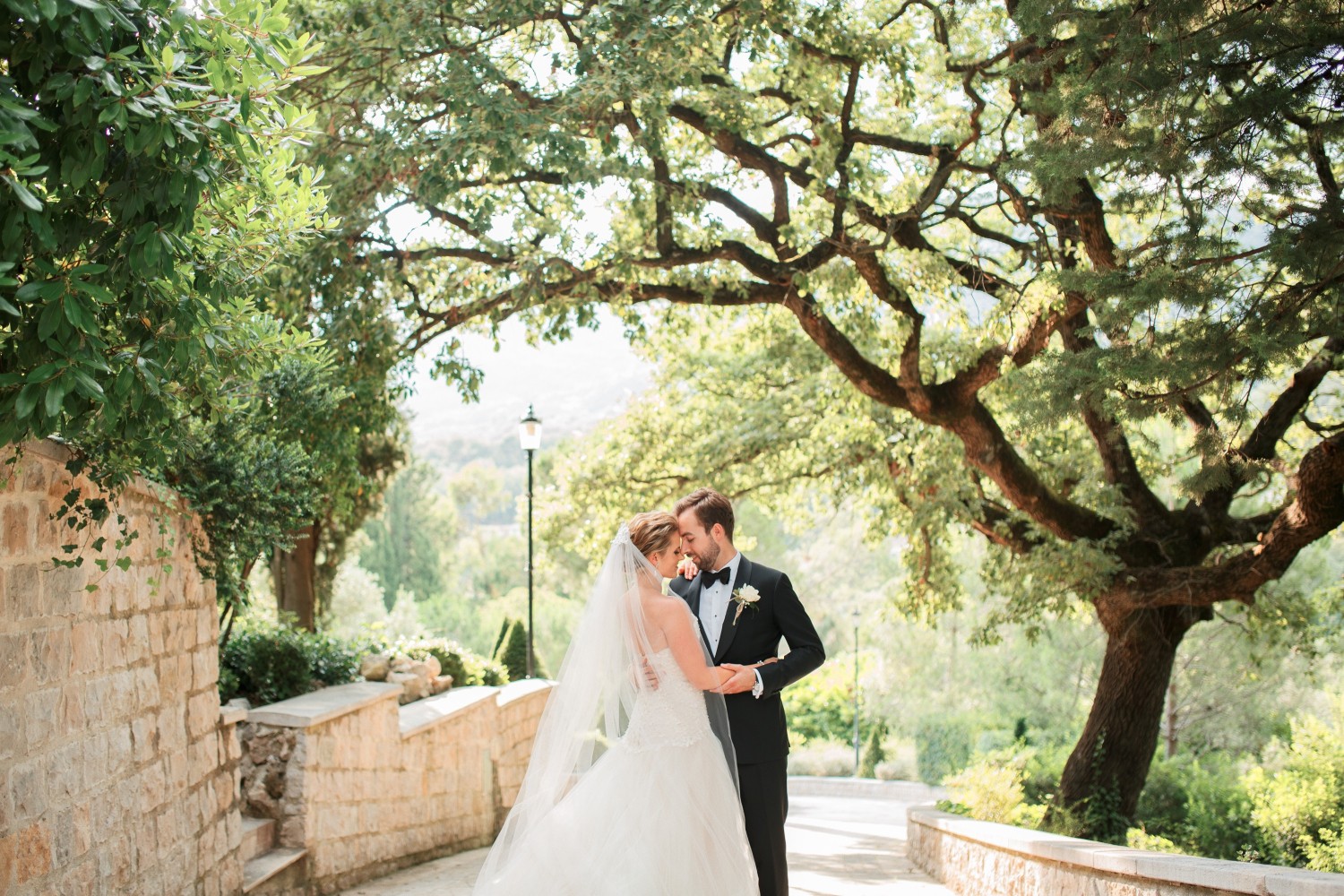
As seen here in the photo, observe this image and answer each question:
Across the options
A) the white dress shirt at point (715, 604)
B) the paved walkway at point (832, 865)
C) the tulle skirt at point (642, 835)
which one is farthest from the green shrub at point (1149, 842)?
the tulle skirt at point (642, 835)

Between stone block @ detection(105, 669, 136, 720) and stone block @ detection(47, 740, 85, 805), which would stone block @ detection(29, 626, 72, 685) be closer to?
stone block @ detection(47, 740, 85, 805)

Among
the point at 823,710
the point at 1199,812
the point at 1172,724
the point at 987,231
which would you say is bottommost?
the point at 823,710

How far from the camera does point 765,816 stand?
4953mm

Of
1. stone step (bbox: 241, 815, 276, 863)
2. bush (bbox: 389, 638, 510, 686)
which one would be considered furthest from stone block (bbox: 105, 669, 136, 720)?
bush (bbox: 389, 638, 510, 686)

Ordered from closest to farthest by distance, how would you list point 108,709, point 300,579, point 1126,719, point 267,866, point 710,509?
point 108,709 → point 710,509 → point 267,866 → point 1126,719 → point 300,579

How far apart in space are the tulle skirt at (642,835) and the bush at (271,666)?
4.12 metres

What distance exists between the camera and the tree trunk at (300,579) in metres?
14.5

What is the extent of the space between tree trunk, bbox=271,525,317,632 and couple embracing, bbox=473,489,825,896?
10.2 meters

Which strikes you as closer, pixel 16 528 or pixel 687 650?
pixel 16 528

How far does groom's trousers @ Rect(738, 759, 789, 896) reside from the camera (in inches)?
191

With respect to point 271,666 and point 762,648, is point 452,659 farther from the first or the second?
point 762,648

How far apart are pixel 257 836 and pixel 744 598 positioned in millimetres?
3874

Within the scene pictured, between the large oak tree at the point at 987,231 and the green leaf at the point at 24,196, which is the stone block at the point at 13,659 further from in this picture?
the large oak tree at the point at 987,231

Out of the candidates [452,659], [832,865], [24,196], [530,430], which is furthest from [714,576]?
[530,430]
